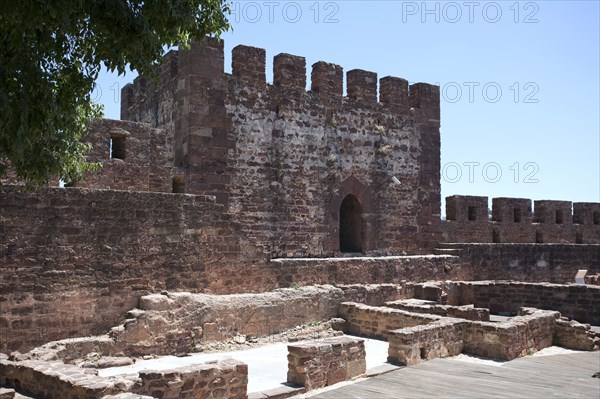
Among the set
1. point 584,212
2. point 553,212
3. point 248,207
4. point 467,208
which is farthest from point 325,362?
point 584,212

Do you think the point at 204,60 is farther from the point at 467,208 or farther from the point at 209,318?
the point at 467,208

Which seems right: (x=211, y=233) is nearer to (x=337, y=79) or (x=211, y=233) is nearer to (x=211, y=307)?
(x=211, y=307)

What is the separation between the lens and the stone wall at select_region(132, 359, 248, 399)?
6734 mm

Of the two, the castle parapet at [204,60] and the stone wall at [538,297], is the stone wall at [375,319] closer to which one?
the stone wall at [538,297]

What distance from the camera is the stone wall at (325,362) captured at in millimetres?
8055

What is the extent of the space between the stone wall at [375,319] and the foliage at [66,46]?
764cm

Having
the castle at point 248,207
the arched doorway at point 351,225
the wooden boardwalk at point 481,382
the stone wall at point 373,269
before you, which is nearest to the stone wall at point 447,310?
the stone wall at point 373,269

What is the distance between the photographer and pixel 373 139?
16.9m

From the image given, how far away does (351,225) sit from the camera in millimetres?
17172

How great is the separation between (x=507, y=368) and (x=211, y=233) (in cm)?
595

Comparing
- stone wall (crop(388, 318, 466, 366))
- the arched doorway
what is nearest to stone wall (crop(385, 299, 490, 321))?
stone wall (crop(388, 318, 466, 366))

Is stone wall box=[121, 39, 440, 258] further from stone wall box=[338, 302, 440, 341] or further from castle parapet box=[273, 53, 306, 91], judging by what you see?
stone wall box=[338, 302, 440, 341]

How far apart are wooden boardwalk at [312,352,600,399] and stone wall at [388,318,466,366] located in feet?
0.67

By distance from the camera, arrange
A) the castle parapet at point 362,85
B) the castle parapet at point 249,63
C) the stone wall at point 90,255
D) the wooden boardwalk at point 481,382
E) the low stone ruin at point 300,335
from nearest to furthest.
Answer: the low stone ruin at point 300,335, the wooden boardwalk at point 481,382, the stone wall at point 90,255, the castle parapet at point 249,63, the castle parapet at point 362,85
